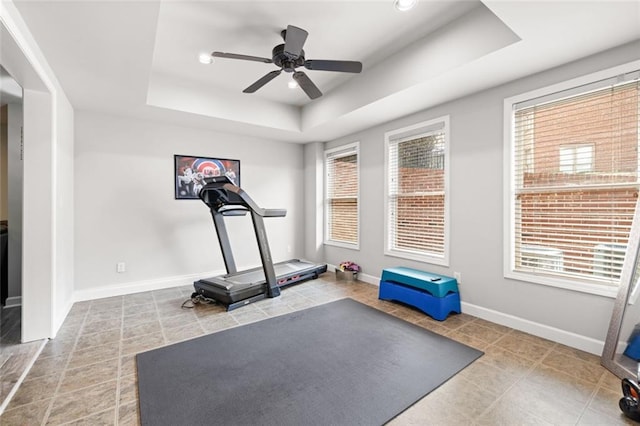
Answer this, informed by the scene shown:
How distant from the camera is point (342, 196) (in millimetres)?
5262

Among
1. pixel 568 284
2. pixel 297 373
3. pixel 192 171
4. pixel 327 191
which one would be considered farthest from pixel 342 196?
pixel 297 373

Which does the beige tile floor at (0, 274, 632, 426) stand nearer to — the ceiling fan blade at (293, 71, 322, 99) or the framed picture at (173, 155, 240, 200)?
the framed picture at (173, 155, 240, 200)

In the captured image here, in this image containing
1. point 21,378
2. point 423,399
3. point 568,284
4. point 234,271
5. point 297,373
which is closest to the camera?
point 423,399

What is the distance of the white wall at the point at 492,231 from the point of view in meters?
2.44

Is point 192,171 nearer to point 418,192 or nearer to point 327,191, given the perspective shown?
point 327,191

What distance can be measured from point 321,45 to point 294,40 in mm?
746

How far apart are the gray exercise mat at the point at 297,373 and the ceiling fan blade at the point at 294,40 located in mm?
2577

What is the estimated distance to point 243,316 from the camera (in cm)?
326

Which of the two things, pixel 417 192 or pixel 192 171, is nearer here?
pixel 417 192

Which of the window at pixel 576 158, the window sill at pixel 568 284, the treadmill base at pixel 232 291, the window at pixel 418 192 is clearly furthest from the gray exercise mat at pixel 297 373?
the window at pixel 576 158

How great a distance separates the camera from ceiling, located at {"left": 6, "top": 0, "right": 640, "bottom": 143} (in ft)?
6.46

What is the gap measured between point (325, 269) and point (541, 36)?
4.07m

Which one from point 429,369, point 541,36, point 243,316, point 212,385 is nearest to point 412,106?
point 541,36

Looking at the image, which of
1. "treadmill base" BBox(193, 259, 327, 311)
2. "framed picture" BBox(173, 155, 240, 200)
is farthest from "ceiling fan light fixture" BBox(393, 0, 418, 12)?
"framed picture" BBox(173, 155, 240, 200)
